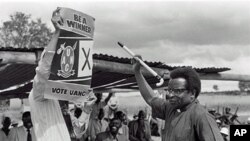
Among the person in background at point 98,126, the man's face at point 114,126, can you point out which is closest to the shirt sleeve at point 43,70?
the man's face at point 114,126

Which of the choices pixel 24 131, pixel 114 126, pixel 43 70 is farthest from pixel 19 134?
pixel 43 70

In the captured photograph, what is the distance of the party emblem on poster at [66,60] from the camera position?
12.4ft

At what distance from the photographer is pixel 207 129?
9.46 ft

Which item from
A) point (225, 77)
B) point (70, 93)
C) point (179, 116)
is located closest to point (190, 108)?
point (179, 116)

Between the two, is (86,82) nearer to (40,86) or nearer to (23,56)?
(40,86)

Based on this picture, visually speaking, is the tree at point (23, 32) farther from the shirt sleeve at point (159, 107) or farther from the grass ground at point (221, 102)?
the shirt sleeve at point (159, 107)

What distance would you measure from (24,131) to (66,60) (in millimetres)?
2902

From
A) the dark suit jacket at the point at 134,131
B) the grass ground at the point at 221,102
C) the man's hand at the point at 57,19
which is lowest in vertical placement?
the grass ground at the point at 221,102

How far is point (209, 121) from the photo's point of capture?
2926 mm

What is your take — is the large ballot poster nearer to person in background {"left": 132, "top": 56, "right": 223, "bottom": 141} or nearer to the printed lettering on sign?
the printed lettering on sign

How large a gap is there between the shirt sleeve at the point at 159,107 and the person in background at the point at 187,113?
4 cm

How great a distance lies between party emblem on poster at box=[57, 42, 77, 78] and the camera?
3.78 metres

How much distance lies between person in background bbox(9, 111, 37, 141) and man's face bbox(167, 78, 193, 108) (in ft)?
10.8

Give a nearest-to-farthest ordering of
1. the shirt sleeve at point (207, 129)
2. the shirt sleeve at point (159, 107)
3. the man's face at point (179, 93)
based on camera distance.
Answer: the shirt sleeve at point (207, 129) < the man's face at point (179, 93) < the shirt sleeve at point (159, 107)
